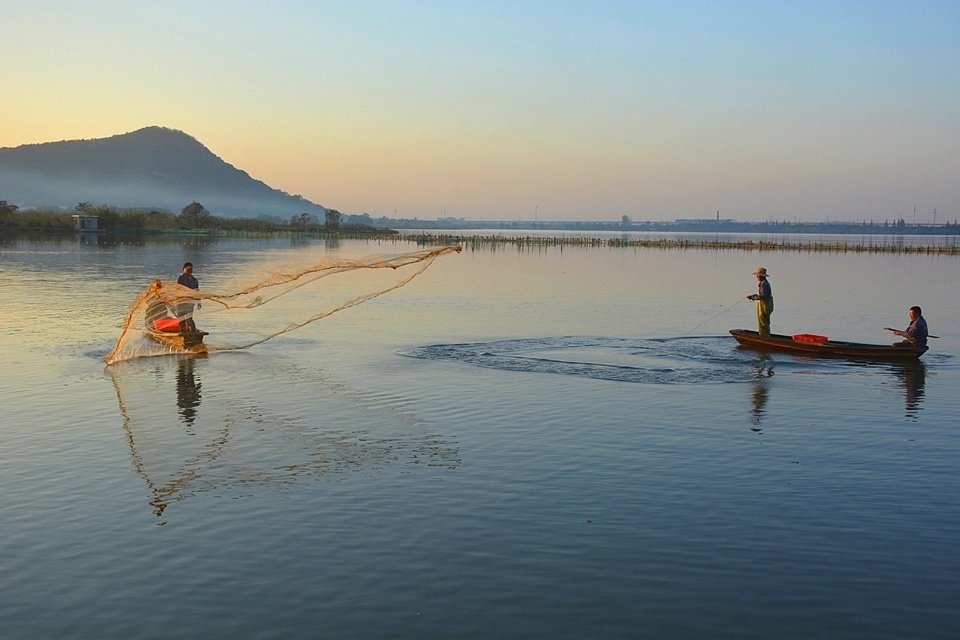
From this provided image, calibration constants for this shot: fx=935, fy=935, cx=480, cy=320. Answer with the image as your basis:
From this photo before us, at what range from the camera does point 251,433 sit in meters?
16.0

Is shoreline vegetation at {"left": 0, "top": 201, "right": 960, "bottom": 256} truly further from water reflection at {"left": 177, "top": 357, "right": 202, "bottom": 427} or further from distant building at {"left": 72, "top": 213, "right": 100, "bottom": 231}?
water reflection at {"left": 177, "top": 357, "right": 202, "bottom": 427}

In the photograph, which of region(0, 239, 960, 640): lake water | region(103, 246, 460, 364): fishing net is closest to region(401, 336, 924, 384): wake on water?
region(0, 239, 960, 640): lake water

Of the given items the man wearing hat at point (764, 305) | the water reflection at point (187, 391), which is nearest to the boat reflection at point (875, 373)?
the man wearing hat at point (764, 305)

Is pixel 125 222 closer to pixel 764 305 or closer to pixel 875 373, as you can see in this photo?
pixel 764 305

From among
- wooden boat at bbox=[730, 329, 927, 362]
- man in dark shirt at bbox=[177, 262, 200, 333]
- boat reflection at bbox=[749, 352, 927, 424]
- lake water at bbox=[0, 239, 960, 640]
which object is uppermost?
man in dark shirt at bbox=[177, 262, 200, 333]

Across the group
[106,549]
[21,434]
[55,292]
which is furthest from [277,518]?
[55,292]

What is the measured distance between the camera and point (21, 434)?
→ 15508 mm

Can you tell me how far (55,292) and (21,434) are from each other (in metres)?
29.6

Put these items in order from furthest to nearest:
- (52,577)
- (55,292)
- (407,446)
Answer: (55,292) → (407,446) → (52,577)

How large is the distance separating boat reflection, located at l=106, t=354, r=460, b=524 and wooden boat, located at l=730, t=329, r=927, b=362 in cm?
1331

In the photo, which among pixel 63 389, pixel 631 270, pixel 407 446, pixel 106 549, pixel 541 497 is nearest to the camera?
pixel 106 549

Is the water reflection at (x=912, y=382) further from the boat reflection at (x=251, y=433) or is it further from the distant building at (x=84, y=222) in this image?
the distant building at (x=84, y=222)

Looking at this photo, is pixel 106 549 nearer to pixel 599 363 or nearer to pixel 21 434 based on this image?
pixel 21 434

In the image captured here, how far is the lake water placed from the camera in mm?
9039
